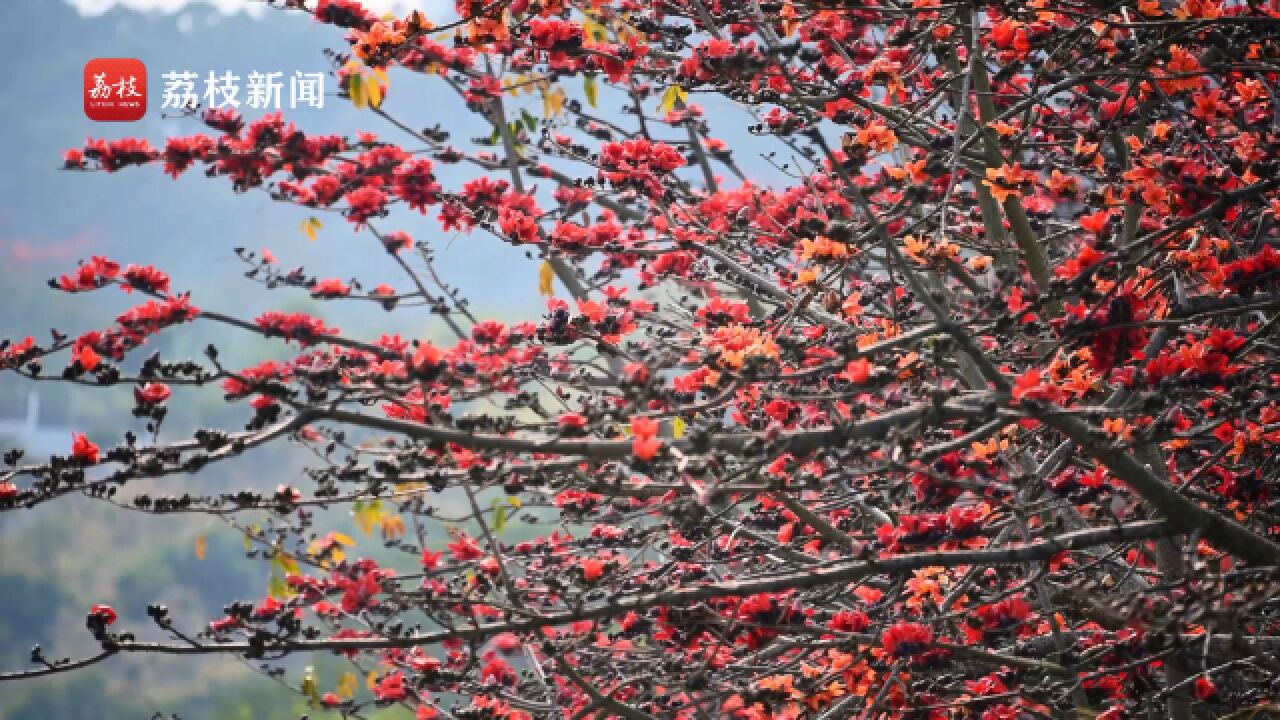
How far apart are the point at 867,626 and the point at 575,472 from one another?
38.3 inches

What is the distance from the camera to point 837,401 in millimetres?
3240

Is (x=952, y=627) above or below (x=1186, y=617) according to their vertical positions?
above

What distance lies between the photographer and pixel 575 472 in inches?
89.3

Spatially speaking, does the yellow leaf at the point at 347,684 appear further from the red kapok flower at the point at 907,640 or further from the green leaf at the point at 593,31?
the green leaf at the point at 593,31

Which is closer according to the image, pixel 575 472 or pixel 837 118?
pixel 575 472

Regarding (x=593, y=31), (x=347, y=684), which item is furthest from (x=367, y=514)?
(x=593, y=31)

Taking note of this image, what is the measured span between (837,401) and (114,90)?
6.49m

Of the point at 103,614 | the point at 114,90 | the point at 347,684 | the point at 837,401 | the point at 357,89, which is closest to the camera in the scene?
the point at 103,614

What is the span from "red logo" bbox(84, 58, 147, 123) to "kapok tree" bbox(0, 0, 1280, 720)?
3437mm

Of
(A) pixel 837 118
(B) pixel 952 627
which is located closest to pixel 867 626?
(B) pixel 952 627

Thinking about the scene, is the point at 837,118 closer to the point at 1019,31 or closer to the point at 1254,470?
the point at 1019,31

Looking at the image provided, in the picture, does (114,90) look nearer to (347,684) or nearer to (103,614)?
(347,684)

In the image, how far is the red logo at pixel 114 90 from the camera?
7.14 m

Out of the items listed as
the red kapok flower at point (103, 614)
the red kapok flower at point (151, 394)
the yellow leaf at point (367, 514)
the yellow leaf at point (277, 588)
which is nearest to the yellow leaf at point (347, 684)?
the yellow leaf at point (277, 588)
